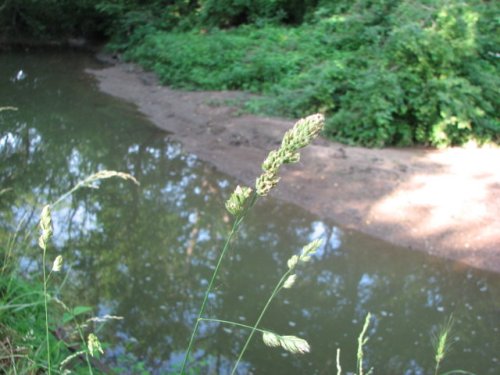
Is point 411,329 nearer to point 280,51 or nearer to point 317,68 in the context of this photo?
point 317,68

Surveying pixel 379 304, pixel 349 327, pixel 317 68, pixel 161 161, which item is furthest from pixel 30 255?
pixel 317 68

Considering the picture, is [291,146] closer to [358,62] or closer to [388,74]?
[388,74]

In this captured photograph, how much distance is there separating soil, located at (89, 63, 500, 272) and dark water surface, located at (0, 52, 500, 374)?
0.34m

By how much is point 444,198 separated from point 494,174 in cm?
112

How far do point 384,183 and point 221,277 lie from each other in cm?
327

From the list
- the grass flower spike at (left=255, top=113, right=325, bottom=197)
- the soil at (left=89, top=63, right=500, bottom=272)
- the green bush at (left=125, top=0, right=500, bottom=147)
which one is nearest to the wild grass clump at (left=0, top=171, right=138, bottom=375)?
the grass flower spike at (left=255, top=113, right=325, bottom=197)

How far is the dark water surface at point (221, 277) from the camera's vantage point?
15.5 feet

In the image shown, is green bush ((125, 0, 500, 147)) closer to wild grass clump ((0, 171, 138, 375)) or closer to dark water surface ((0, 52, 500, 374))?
dark water surface ((0, 52, 500, 374))

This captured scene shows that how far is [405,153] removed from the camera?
30.5ft

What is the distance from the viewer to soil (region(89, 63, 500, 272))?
6984 millimetres

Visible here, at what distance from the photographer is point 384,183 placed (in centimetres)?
820

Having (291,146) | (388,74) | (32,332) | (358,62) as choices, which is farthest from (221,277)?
(358,62)

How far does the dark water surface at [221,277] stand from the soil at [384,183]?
340mm

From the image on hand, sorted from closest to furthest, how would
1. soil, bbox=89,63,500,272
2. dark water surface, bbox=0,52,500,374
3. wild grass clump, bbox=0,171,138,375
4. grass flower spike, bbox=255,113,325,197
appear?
grass flower spike, bbox=255,113,325,197 → wild grass clump, bbox=0,171,138,375 → dark water surface, bbox=0,52,500,374 → soil, bbox=89,63,500,272
